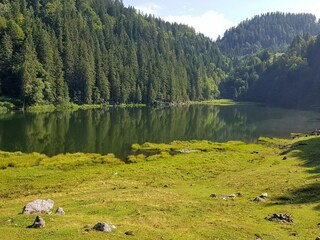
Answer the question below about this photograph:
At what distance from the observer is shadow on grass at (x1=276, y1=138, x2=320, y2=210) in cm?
3856

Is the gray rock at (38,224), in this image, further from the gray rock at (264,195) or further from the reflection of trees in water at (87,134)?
the reflection of trees in water at (87,134)

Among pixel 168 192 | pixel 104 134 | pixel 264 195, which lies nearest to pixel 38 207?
pixel 168 192

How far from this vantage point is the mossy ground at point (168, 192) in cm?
2725

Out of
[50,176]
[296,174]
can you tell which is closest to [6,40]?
[50,176]

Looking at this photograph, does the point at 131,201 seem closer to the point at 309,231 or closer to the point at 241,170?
the point at 309,231

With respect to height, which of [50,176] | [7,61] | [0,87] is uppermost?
[7,61]

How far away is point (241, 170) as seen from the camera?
190 ft

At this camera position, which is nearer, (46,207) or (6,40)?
(46,207)

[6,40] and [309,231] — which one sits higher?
[6,40]

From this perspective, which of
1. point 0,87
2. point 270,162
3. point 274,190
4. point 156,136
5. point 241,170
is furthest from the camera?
point 0,87

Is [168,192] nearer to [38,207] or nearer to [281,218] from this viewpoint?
[281,218]

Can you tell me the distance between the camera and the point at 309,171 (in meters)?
51.3

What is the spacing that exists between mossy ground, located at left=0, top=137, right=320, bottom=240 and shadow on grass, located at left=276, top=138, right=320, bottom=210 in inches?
4.0

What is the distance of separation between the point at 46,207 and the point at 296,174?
111ft
